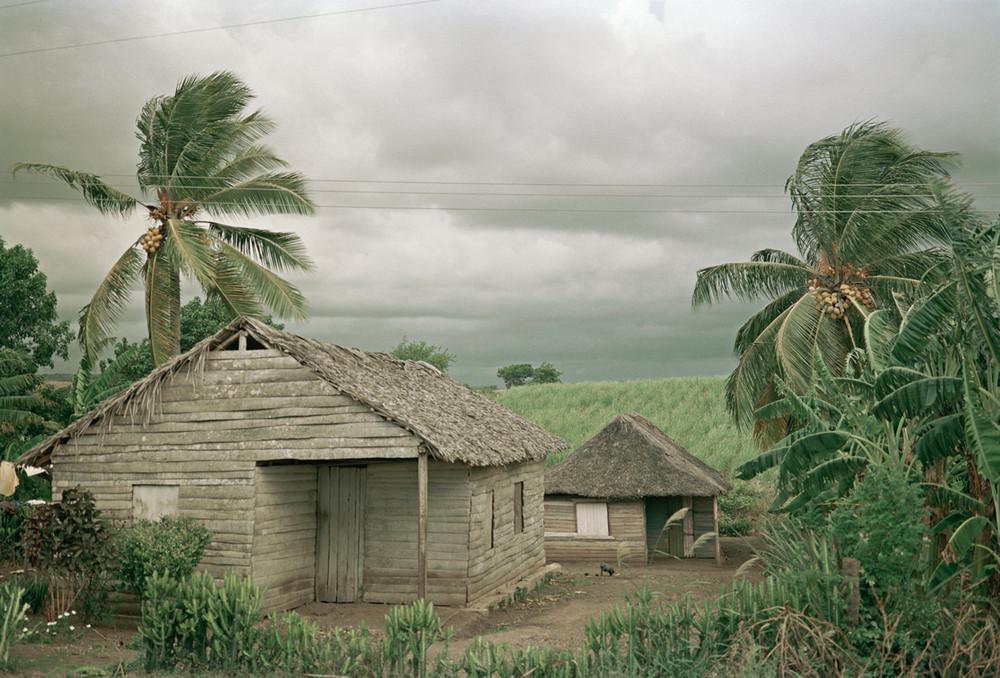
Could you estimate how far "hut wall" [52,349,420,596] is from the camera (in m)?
14.5

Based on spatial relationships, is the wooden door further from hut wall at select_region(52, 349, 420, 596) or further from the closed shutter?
the closed shutter

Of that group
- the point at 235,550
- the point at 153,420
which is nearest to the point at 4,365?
the point at 153,420

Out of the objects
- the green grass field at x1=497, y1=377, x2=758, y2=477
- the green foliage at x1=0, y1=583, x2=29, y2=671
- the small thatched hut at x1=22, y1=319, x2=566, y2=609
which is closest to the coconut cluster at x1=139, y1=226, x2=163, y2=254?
the small thatched hut at x1=22, y1=319, x2=566, y2=609

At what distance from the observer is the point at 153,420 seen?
15484mm

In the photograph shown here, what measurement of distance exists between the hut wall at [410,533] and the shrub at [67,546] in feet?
14.3

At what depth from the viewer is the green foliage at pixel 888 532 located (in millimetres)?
8969

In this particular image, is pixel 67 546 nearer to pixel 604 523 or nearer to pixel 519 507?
pixel 519 507

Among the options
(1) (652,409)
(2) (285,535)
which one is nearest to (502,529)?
(2) (285,535)

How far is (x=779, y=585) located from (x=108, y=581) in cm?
1125

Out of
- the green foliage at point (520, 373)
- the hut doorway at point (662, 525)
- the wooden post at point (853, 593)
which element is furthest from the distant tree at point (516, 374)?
the wooden post at point (853, 593)

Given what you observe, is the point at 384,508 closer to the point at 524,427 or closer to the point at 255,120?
the point at 524,427

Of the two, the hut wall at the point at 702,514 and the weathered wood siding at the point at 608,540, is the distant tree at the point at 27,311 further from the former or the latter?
the hut wall at the point at 702,514

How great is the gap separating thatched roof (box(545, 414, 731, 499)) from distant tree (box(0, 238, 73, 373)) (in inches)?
657

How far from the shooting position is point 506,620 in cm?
1559
